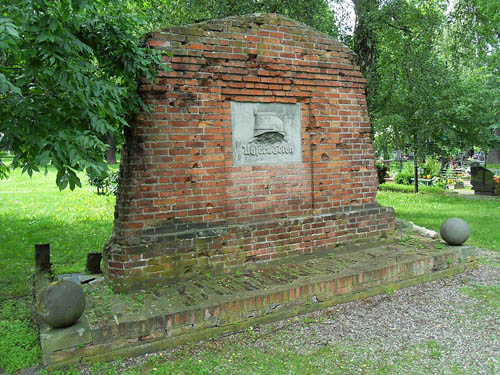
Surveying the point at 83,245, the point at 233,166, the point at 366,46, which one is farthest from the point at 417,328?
the point at 366,46

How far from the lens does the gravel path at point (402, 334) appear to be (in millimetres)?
3912

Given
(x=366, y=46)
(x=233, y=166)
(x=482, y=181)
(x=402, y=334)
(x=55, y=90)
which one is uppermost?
(x=366, y=46)

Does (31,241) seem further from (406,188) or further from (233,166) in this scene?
(406,188)

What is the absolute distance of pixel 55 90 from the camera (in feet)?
12.9

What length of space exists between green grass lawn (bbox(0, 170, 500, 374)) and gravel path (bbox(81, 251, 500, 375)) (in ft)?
0.40

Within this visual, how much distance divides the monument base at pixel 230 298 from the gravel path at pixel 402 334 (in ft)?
0.42

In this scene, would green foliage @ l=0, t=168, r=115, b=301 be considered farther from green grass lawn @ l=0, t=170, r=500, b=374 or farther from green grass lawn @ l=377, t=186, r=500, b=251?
green grass lawn @ l=377, t=186, r=500, b=251

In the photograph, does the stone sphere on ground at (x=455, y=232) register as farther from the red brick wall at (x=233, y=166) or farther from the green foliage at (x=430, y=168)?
the green foliage at (x=430, y=168)

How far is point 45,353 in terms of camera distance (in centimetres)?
370

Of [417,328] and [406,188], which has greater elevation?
[406,188]

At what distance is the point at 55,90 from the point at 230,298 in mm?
2726

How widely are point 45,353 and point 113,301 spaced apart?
35.6 inches

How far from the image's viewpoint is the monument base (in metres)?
3.89

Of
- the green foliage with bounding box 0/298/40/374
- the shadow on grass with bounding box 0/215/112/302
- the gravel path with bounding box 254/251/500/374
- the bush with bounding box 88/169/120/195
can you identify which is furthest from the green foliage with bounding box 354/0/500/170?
the bush with bounding box 88/169/120/195
